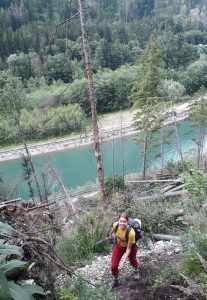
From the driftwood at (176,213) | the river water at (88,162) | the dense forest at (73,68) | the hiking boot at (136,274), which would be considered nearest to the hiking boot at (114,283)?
the hiking boot at (136,274)

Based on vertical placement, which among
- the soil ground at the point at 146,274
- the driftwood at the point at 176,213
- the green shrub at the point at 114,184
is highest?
the soil ground at the point at 146,274

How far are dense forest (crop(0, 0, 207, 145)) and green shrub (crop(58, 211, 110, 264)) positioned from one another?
17.0 m

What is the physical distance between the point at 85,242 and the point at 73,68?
101 feet

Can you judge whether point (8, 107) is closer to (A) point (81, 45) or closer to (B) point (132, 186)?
(B) point (132, 186)

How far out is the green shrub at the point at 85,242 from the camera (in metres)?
7.02

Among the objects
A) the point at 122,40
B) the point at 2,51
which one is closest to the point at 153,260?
the point at 2,51

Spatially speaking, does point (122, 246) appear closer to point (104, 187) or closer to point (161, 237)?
point (161, 237)

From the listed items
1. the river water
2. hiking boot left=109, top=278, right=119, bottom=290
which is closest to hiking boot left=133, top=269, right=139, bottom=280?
hiking boot left=109, top=278, right=119, bottom=290

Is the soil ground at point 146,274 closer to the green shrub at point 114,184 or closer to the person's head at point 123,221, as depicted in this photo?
the person's head at point 123,221

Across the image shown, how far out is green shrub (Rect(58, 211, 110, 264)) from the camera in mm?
7020

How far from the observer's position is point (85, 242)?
7.26 meters

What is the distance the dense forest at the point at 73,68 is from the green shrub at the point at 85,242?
1704cm

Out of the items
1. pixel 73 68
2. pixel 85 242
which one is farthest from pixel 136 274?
pixel 73 68

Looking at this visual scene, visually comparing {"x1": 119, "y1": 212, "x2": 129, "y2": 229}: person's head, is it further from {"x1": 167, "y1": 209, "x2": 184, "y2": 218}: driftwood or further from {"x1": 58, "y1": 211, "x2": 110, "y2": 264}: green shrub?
{"x1": 167, "y1": 209, "x2": 184, "y2": 218}: driftwood
